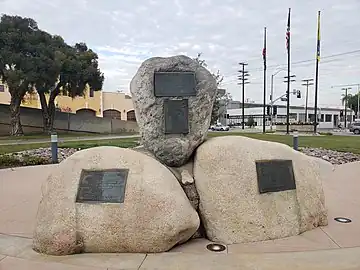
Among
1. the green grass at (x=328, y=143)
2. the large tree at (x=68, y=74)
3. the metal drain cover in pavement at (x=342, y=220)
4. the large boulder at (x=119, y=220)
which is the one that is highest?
the large tree at (x=68, y=74)

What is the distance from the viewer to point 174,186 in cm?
476

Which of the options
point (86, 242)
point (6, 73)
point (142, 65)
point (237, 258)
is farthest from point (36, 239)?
point (6, 73)

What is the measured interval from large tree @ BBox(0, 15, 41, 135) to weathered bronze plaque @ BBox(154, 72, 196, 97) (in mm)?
24238

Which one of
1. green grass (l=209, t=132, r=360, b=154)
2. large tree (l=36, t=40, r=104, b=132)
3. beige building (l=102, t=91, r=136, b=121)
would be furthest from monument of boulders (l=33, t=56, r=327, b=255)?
beige building (l=102, t=91, r=136, b=121)

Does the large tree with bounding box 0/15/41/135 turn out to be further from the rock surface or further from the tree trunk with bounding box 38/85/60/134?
the rock surface

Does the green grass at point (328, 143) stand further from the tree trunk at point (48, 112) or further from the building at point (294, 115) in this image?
the building at point (294, 115)

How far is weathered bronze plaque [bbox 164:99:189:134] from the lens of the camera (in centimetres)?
544

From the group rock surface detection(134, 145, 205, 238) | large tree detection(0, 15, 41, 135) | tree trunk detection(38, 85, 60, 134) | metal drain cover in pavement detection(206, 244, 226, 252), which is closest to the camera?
metal drain cover in pavement detection(206, 244, 226, 252)

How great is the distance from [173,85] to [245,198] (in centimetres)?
199

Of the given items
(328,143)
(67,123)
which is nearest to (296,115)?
(67,123)


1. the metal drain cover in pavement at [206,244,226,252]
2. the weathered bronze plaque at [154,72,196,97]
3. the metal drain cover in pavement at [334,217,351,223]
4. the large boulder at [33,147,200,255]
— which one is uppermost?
the weathered bronze plaque at [154,72,196,97]

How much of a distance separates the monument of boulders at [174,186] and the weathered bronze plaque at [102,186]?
0.04 feet

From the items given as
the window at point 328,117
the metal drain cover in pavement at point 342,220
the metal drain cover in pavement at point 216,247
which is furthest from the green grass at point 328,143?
→ the window at point 328,117

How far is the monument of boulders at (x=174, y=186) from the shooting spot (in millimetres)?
4320
